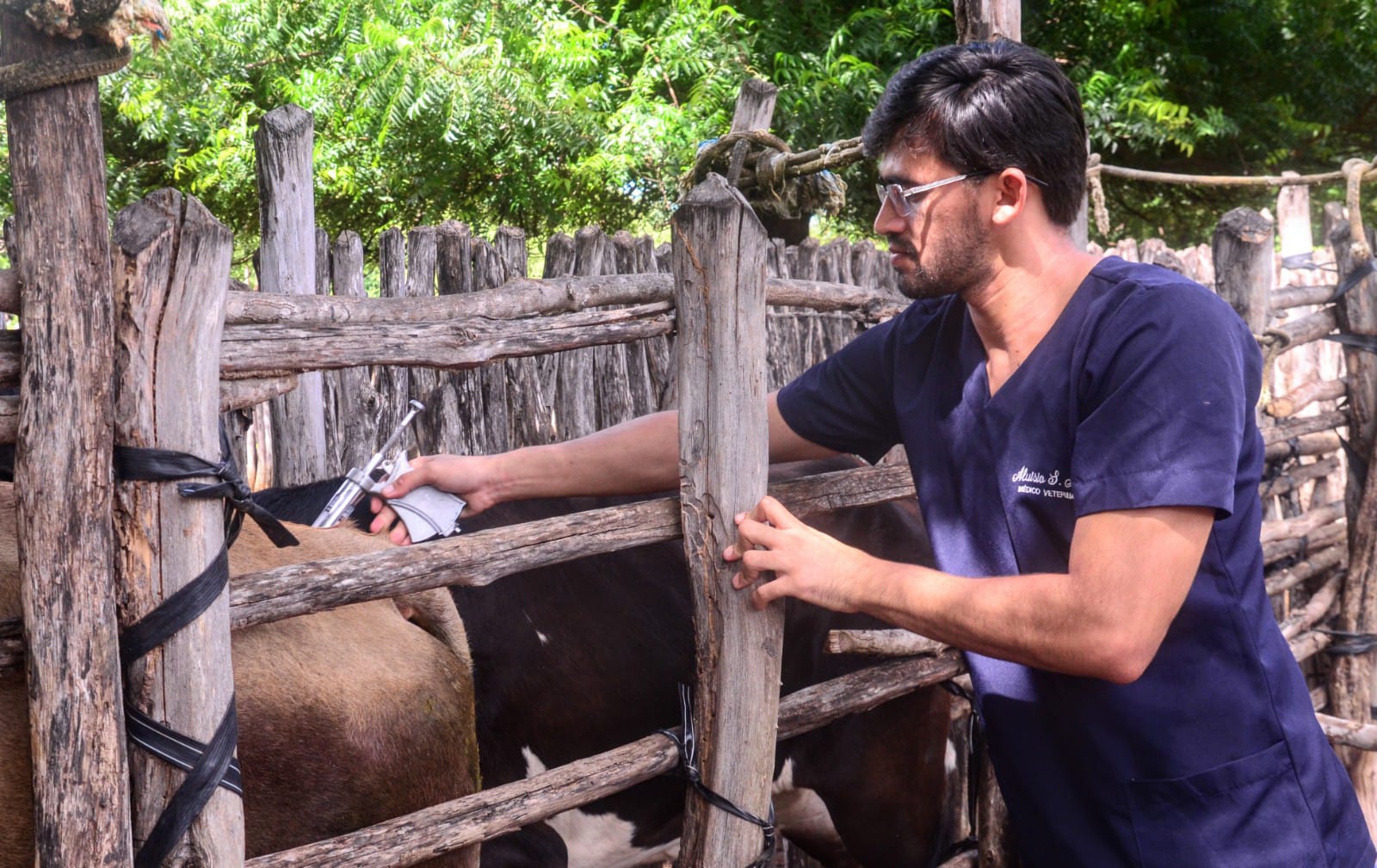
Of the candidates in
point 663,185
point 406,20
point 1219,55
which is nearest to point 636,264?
point 663,185

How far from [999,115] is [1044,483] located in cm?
61

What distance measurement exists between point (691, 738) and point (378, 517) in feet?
2.59

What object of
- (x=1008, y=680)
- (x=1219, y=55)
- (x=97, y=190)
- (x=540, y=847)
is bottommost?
(x=540, y=847)

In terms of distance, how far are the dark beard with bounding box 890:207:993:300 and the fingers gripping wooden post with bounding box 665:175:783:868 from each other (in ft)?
1.11

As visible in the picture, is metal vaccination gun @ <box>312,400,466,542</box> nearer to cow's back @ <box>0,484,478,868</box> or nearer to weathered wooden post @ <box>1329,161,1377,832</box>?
cow's back @ <box>0,484,478,868</box>

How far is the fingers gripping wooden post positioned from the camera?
7.16 ft

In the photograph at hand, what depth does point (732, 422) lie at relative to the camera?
219 centimetres

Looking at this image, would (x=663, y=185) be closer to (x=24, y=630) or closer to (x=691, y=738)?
(x=691, y=738)

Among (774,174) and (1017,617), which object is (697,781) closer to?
(1017,617)

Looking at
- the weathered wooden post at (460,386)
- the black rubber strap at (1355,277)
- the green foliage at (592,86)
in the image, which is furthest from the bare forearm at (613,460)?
the green foliage at (592,86)

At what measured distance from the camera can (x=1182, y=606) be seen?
1.81 m

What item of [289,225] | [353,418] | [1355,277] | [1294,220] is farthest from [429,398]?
[1294,220]

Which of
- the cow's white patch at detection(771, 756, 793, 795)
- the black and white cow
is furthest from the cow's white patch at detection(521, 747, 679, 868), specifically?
the cow's white patch at detection(771, 756, 793, 795)

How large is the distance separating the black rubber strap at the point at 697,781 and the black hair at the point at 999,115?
4.06ft
